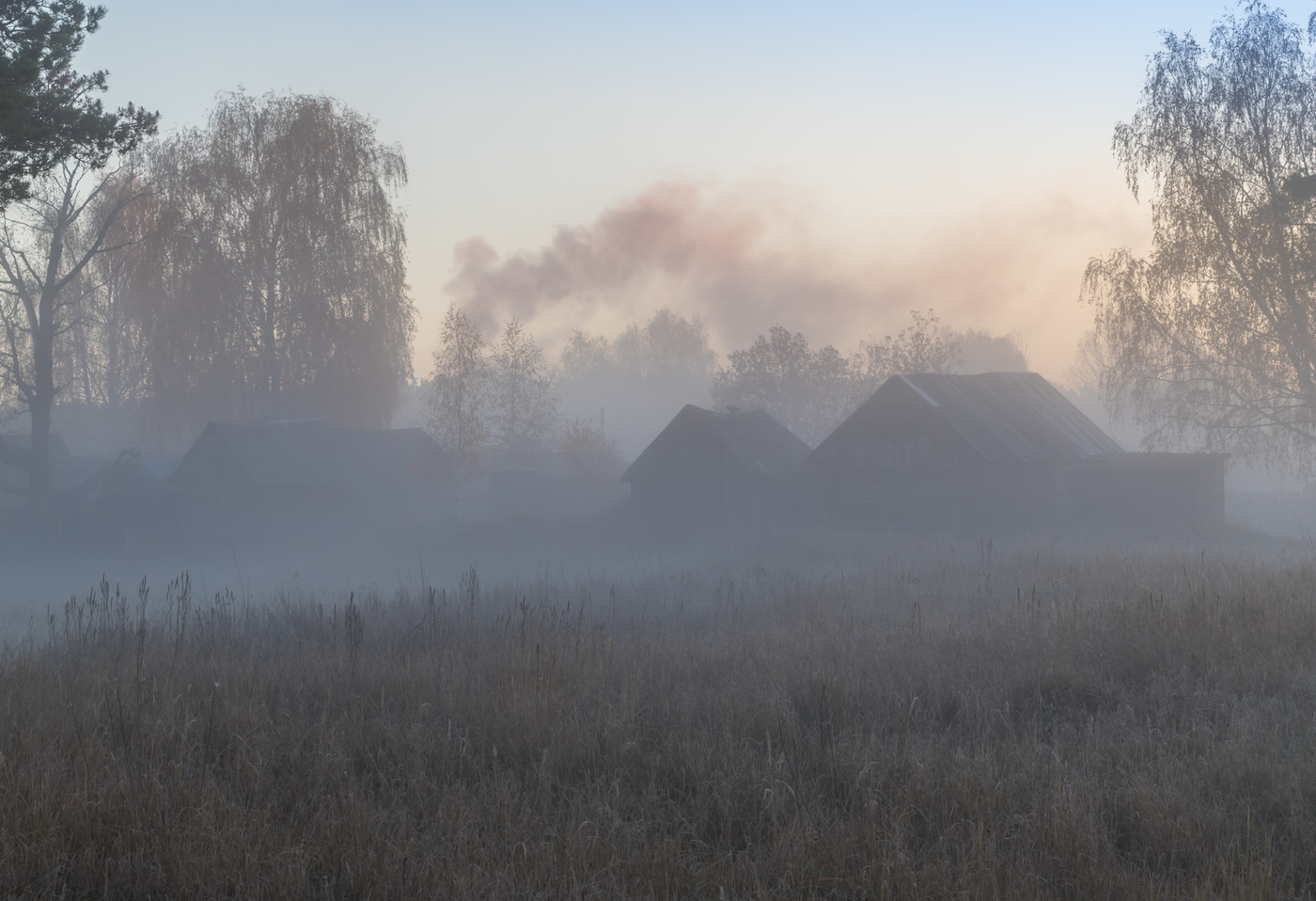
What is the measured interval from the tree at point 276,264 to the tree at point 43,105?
22.2 metres

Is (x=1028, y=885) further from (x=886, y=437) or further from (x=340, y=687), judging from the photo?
(x=886, y=437)

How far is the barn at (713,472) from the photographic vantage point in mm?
31469

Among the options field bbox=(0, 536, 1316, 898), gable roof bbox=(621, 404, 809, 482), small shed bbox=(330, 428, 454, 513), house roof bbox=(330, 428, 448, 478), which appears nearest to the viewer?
field bbox=(0, 536, 1316, 898)

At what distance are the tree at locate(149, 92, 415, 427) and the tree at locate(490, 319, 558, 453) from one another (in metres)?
14.0

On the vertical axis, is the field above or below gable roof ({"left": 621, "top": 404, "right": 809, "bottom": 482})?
below

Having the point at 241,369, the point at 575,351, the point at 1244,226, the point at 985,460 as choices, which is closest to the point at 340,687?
the point at 985,460

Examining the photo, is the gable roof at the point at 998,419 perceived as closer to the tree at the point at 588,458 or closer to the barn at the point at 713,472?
the barn at the point at 713,472

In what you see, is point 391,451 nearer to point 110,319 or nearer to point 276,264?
point 276,264

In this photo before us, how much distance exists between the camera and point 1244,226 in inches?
925

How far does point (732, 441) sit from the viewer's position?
31891 millimetres

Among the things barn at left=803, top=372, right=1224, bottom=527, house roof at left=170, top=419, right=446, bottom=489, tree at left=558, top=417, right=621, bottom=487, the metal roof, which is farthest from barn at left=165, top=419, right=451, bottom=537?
the metal roof

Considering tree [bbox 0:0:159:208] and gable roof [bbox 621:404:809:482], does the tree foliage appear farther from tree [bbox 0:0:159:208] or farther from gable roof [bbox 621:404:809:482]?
tree [bbox 0:0:159:208]

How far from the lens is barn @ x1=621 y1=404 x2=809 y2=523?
103 ft

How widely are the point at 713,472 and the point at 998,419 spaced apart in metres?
9.92
